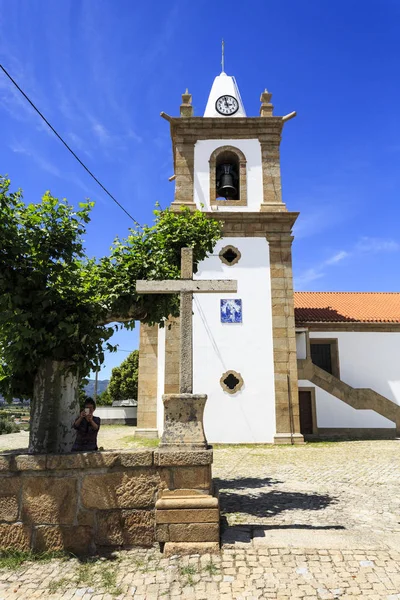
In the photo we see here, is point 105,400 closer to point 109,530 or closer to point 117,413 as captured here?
point 117,413

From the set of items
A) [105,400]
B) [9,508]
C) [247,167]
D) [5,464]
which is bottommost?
[105,400]

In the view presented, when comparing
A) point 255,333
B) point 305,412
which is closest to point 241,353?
point 255,333

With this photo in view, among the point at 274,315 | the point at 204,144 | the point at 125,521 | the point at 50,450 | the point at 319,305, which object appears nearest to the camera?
the point at 125,521

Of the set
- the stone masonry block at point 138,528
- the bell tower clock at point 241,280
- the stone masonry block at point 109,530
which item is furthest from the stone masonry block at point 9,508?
the bell tower clock at point 241,280

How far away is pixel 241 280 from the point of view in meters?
14.6

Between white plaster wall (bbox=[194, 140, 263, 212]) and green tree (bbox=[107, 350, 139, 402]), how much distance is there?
61.2ft

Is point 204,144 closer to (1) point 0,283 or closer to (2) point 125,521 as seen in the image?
(1) point 0,283

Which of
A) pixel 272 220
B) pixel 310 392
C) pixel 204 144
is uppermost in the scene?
pixel 204 144

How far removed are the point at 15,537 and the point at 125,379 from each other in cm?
2826

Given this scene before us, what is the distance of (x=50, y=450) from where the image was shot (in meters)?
5.49

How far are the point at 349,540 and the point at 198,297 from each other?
419 inches

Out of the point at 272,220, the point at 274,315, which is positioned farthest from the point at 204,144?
the point at 274,315

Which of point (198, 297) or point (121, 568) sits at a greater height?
point (198, 297)

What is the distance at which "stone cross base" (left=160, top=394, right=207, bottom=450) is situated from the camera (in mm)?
4305
